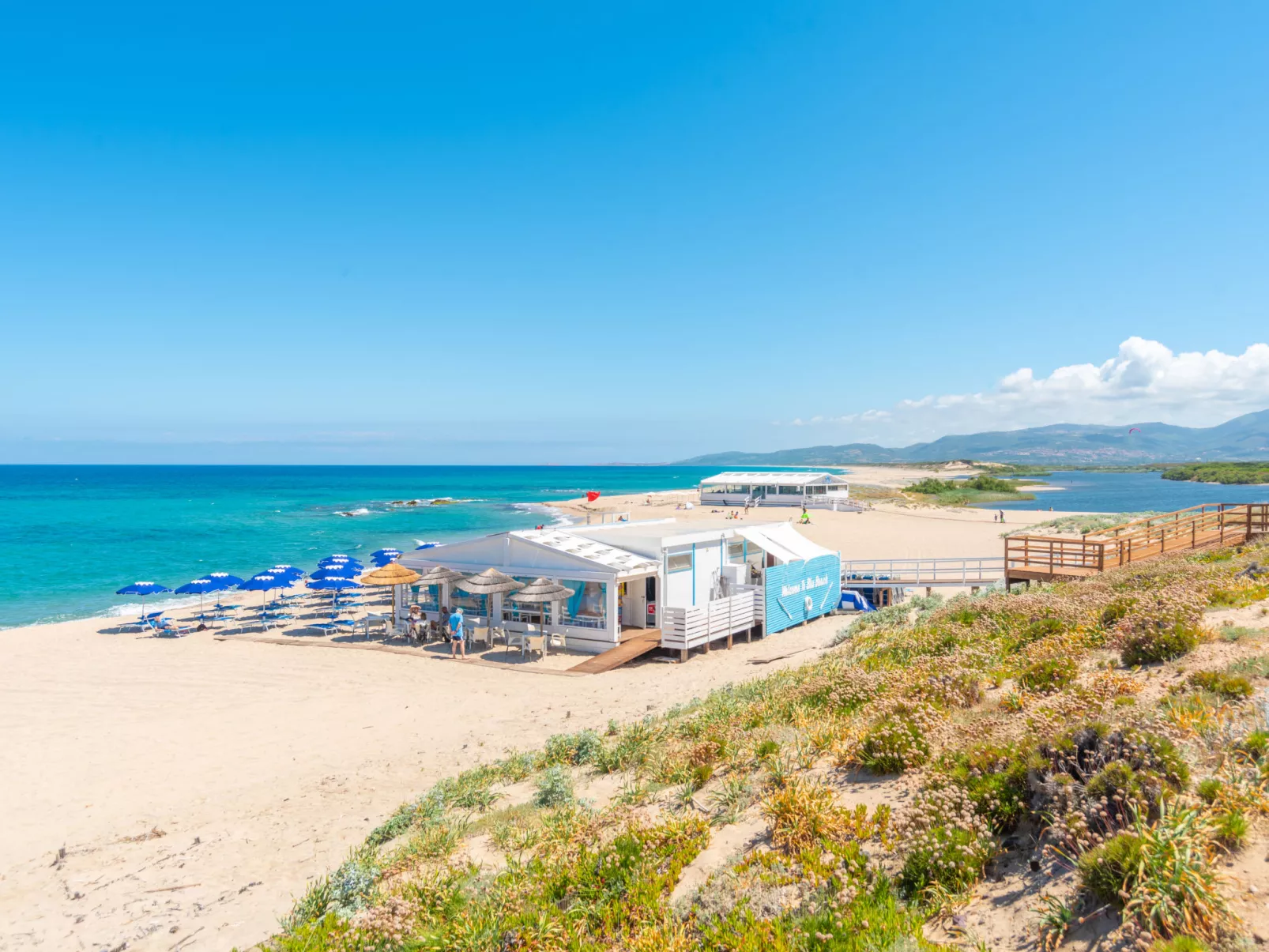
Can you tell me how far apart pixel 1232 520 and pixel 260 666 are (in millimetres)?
26047

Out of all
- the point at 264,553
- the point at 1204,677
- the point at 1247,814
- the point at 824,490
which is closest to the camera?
the point at 1247,814

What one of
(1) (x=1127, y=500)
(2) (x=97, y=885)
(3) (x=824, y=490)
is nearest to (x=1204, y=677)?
(2) (x=97, y=885)

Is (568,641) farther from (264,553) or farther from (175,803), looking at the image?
(264,553)

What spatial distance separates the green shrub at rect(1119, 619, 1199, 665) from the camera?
279 inches

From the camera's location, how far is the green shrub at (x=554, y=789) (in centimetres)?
749

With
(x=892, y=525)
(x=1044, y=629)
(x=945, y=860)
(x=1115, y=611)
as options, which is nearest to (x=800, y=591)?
(x=1044, y=629)

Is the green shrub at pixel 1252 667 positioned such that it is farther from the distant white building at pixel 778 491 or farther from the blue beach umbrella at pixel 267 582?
the distant white building at pixel 778 491

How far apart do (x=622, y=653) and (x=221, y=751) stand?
27.9 ft

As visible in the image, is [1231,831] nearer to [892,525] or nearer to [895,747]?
[895,747]

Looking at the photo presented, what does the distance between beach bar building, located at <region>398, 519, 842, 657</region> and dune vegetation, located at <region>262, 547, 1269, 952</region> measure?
8657 mm

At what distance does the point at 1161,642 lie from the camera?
282 inches

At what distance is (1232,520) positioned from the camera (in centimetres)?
1873

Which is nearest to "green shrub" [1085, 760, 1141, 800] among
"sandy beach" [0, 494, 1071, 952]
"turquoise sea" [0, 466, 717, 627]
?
"sandy beach" [0, 494, 1071, 952]

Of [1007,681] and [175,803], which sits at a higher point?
[1007,681]
